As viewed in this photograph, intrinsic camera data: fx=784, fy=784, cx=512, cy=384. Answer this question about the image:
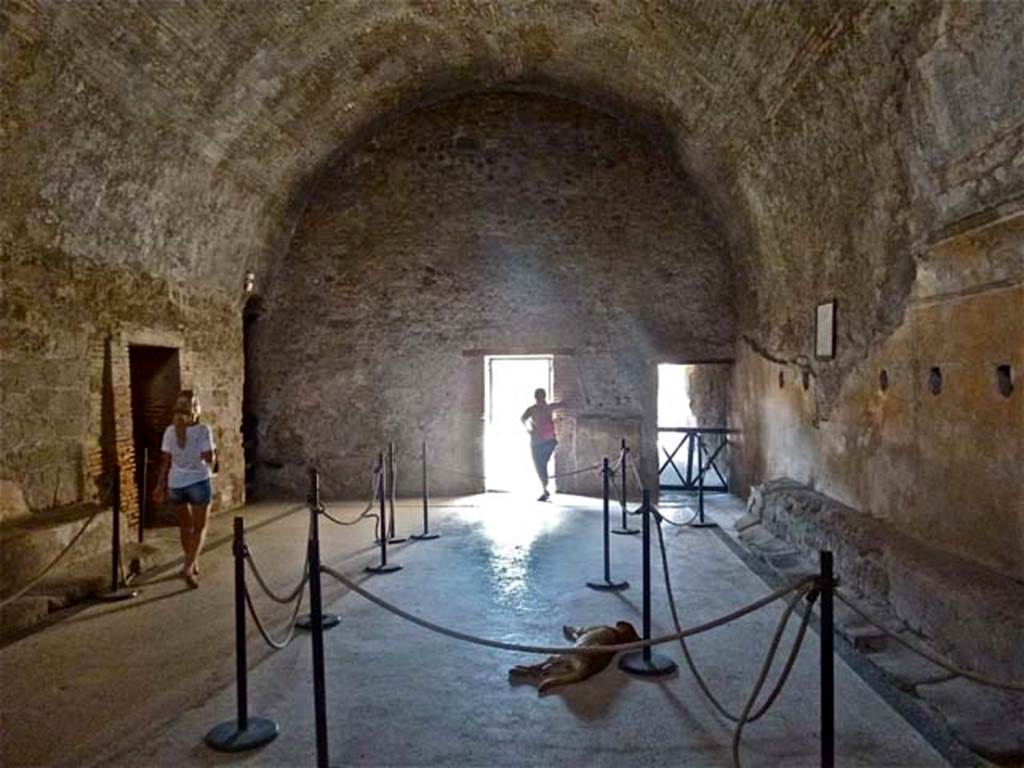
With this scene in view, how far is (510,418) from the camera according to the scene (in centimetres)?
1680

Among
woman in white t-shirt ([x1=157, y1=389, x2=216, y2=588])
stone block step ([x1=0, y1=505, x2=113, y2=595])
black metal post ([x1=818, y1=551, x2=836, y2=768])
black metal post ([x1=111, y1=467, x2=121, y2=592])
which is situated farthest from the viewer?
woman in white t-shirt ([x1=157, y1=389, x2=216, y2=588])

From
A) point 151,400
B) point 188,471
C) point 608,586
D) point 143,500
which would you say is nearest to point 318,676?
point 608,586

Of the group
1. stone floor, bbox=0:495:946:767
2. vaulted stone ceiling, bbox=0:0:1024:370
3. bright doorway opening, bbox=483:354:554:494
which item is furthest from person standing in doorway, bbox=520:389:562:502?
stone floor, bbox=0:495:946:767

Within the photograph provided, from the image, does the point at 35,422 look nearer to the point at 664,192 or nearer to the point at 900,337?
the point at 900,337

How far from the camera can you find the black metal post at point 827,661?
10.1 feet

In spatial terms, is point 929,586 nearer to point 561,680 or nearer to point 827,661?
point 827,661

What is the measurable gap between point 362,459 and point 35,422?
5111 millimetres

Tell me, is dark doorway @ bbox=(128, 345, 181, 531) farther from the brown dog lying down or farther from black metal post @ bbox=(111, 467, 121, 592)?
the brown dog lying down

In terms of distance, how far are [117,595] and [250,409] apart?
5.55 meters

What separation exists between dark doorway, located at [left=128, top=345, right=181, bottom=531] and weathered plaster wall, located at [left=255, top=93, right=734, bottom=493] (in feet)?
7.31

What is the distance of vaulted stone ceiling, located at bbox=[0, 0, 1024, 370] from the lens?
207 inches

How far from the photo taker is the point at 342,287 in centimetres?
1143

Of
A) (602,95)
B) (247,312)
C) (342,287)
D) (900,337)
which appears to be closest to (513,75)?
(602,95)

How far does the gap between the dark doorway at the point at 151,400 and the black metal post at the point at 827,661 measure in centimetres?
799
